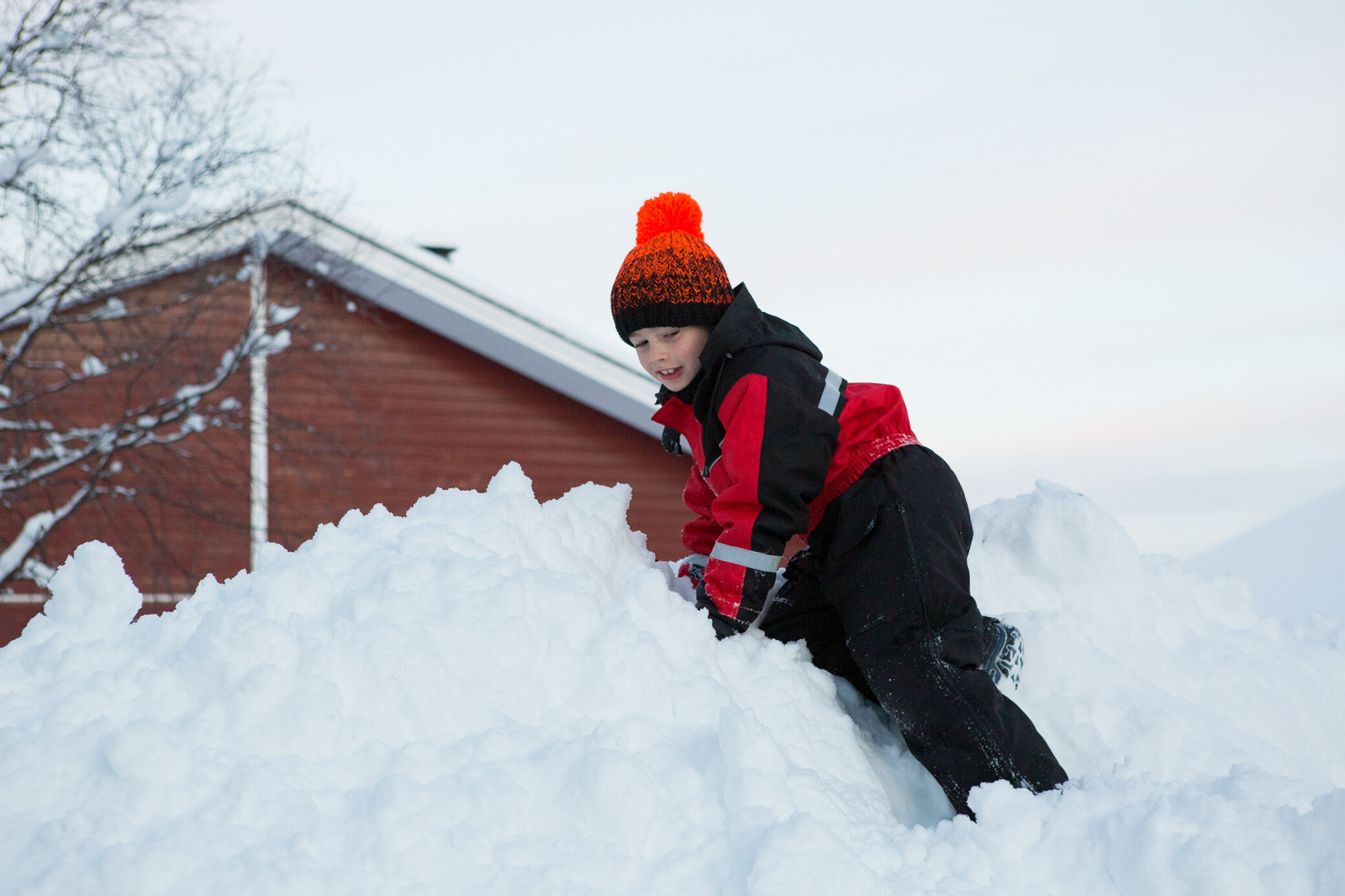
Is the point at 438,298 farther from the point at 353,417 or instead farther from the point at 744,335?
the point at 744,335

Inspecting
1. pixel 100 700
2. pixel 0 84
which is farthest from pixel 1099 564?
pixel 0 84

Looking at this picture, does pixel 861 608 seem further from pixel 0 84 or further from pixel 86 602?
pixel 0 84

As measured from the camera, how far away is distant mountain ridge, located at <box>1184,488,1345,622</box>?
6895mm

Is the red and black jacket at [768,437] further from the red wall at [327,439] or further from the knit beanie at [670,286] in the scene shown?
the red wall at [327,439]

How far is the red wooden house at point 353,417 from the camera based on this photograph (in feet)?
32.6

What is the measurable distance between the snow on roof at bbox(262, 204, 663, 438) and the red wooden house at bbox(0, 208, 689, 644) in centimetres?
2

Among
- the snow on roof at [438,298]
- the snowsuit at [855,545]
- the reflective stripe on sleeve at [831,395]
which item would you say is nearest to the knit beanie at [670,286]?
the snowsuit at [855,545]

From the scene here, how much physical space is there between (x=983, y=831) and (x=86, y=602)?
2.04 m

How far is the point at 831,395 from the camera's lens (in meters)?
2.60

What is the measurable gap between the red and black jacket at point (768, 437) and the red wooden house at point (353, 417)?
7.60 m

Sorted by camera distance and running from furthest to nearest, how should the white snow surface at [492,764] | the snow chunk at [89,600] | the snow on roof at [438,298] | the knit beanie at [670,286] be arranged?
the snow on roof at [438,298] → the knit beanie at [670,286] → the snow chunk at [89,600] → the white snow surface at [492,764]

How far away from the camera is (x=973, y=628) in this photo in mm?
2496

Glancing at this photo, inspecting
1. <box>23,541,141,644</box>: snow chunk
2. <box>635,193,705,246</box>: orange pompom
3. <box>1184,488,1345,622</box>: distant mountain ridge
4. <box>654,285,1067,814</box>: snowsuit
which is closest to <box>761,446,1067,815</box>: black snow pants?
<box>654,285,1067,814</box>: snowsuit

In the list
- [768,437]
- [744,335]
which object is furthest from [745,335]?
[768,437]
